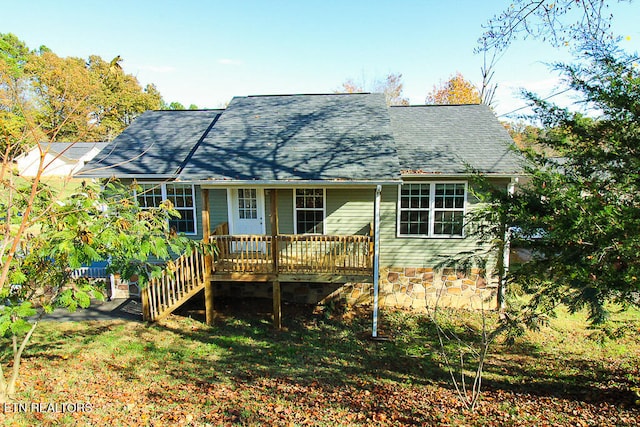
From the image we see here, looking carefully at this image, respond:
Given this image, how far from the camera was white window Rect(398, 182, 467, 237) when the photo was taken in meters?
9.93

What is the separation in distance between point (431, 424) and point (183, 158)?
8.77m

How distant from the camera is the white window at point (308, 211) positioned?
10.2m

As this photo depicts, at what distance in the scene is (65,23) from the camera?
35.7 ft

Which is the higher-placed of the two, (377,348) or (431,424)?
(431,424)

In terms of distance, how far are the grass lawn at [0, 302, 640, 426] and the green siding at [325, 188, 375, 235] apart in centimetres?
253

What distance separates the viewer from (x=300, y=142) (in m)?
9.73

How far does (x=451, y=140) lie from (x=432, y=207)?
225cm

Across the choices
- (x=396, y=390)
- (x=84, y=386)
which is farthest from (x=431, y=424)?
(x=84, y=386)

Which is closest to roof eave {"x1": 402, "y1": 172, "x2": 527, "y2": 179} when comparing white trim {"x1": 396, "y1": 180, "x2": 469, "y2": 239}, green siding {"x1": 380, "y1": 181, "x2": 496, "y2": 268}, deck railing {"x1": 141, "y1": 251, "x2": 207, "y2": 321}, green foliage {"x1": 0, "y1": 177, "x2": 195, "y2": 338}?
white trim {"x1": 396, "y1": 180, "x2": 469, "y2": 239}

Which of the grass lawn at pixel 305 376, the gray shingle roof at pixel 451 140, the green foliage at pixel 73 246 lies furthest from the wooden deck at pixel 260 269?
the green foliage at pixel 73 246

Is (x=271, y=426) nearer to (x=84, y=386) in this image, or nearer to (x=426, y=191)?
(x=84, y=386)

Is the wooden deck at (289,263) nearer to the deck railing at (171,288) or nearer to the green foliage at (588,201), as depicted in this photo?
the deck railing at (171,288)

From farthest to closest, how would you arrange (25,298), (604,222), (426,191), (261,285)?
(261,285) < (426,191) < (25,298) < (604,222)

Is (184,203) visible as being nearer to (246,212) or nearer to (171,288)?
(246,212)
